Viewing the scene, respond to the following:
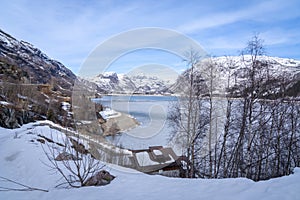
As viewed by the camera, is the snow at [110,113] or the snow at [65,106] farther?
the snow at [65,106]

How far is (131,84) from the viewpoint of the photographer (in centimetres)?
611

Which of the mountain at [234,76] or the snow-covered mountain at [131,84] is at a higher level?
the mountain at [234,76]

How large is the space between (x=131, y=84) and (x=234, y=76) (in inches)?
235

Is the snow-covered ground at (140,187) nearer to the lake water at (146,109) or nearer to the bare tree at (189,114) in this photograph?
the lake water at (146,109)

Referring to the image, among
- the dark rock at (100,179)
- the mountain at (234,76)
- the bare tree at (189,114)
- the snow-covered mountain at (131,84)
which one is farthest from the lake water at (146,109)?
the dark rock at (100,179)

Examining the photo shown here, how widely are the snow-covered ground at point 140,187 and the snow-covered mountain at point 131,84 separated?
236cm

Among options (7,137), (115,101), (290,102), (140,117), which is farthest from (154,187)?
(290,102)

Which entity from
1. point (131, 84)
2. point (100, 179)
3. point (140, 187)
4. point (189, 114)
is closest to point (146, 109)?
point (189, 114)

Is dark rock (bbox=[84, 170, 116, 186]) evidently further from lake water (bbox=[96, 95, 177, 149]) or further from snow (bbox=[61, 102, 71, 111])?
snow (bbox=[61, 102, 71, 111])

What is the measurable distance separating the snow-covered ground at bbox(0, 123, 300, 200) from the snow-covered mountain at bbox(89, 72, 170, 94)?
2356 millimetres

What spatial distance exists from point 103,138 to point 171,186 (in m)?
6.47

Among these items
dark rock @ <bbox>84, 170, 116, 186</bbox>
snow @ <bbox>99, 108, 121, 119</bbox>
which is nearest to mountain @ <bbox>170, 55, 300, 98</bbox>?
snow @ <bbox>99, 108, 121, 119</bbox>

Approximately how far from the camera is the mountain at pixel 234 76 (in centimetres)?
892

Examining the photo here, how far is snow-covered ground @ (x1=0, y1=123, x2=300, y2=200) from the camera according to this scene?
295 cm
